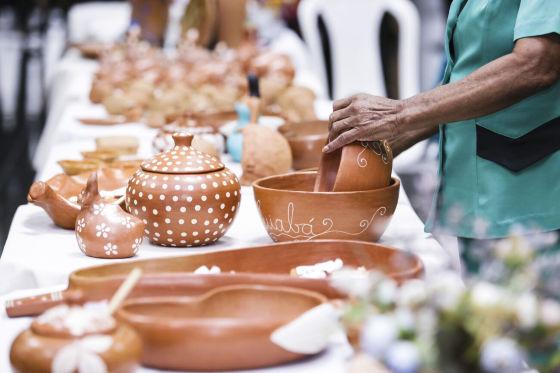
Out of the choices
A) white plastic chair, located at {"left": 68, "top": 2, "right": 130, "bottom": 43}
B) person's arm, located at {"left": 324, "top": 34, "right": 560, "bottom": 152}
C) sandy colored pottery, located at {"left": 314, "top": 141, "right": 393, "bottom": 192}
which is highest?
white plastic chair, located at {"left": 68, "top": 2, "right": 130, "bottom": 43}

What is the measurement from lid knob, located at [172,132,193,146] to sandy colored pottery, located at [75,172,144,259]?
0.14 meters

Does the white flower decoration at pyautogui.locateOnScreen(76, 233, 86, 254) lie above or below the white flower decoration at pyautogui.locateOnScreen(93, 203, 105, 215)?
below

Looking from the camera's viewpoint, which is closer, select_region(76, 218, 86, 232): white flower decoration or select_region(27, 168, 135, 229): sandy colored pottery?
select_region(76, 218, 86, 232): white flower decoration

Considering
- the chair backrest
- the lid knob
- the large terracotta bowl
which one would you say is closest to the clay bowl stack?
the large terracotta bowl

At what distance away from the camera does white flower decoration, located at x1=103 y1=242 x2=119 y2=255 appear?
1.26 metres

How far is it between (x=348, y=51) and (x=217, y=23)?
0.87m

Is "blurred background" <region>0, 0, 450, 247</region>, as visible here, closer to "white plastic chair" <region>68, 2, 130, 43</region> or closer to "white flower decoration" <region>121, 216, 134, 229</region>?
"white plastic chair" <region>68, 2, 130, 43</region>

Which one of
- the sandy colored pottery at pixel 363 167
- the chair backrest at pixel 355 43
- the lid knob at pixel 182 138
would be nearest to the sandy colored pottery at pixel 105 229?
the lid knob at pixel 182 138

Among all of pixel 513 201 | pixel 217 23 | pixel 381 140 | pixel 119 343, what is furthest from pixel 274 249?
pixel 217 23

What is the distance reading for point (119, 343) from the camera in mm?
775

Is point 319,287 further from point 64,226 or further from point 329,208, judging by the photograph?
point 64,226

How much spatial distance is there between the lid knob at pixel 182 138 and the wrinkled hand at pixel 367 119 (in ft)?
0.75

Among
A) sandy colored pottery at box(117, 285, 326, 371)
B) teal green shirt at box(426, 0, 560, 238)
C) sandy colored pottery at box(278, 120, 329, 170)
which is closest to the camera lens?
sandy colored pottery at box(117, 285, 326, 371)

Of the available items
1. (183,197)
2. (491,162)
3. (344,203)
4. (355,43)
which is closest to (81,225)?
(183,197)
